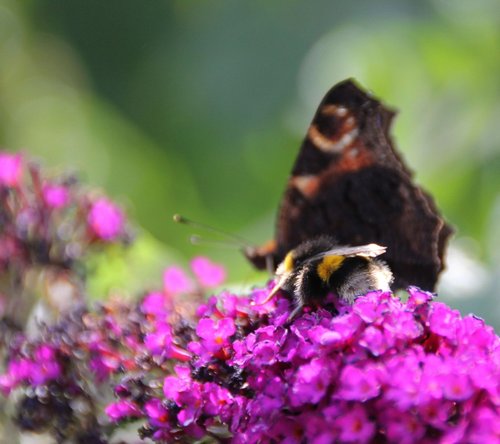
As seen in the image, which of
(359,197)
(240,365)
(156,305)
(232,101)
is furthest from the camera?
(232,101)

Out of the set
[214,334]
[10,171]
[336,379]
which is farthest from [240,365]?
[10,171]

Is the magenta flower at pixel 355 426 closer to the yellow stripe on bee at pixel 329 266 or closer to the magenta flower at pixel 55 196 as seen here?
the yellow stripe on bee at pixel 329 266

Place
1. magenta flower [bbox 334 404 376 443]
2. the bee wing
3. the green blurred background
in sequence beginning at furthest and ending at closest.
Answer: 1. the green blurred background
2. the bee wing
3. magenta flower [bbox 334 404 376 443]

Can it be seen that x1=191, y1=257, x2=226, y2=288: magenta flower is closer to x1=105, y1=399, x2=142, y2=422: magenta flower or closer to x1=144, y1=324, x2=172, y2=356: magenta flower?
x1=144, y1=324, x2=172, y2=356: magenta flower

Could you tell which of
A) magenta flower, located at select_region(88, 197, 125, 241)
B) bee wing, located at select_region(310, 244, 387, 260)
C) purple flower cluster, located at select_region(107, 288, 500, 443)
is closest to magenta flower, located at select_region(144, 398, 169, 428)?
purple flower cluster, located at select_region(107, 288, 500, 443)

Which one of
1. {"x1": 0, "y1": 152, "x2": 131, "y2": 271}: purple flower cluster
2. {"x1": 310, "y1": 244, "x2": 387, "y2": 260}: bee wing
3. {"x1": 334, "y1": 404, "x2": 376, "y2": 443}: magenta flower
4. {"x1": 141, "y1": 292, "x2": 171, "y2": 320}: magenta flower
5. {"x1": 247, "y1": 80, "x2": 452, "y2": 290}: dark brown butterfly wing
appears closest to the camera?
{"x1": 334, "y1": 404, "x2": 376, "y2": 443}: magenta flower

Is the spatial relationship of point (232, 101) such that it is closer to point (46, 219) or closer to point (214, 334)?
point (46, 219)
